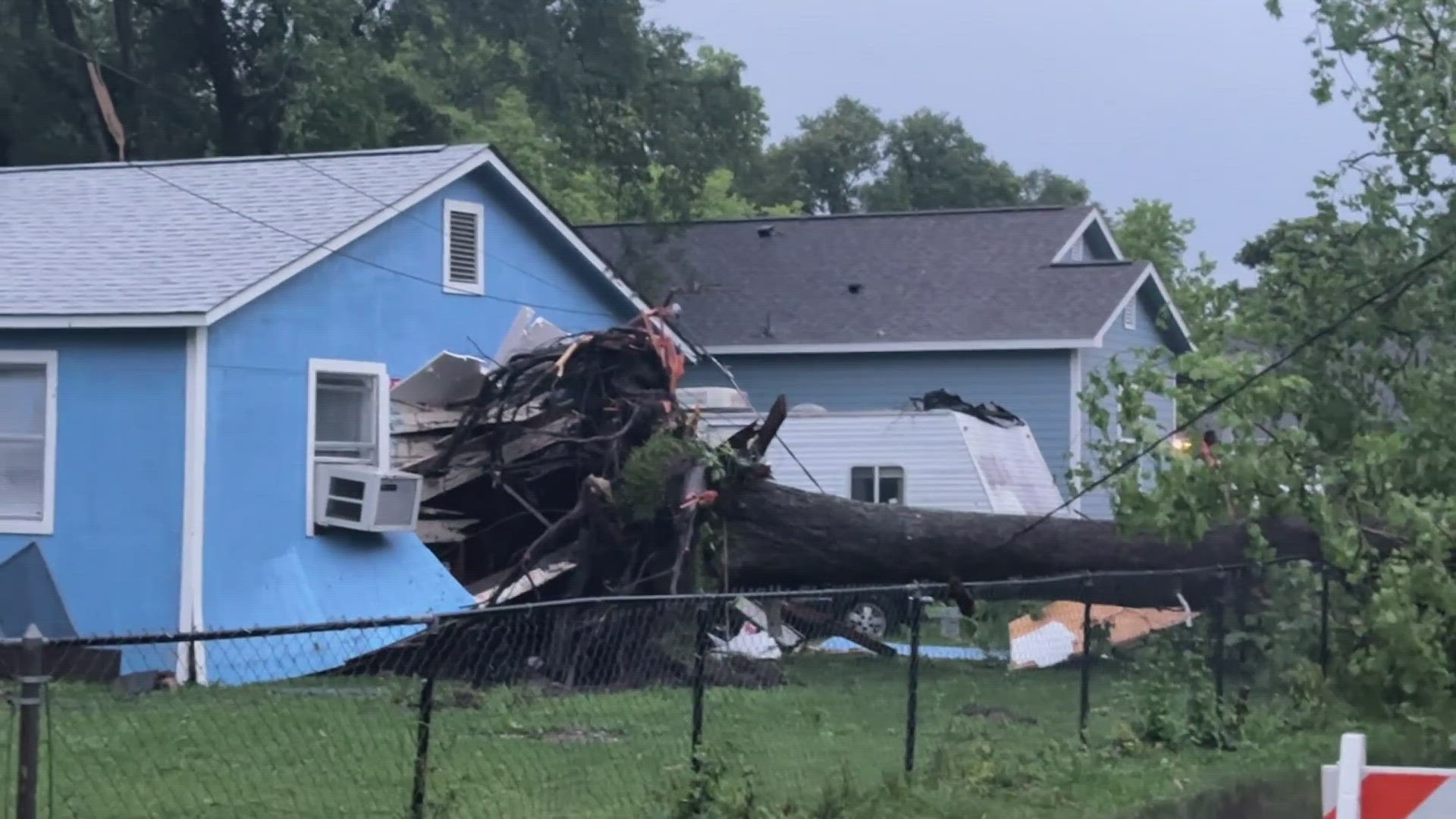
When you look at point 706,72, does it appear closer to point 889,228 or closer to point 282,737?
point 889,228

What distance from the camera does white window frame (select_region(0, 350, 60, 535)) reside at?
1487cm

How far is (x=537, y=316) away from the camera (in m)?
20.0

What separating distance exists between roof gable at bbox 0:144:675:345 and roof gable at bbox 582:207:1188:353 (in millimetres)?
8342

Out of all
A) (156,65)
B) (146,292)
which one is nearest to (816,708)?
(146,292)

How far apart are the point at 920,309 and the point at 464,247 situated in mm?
11086

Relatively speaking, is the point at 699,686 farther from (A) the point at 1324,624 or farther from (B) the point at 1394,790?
(A) the point at 1324,624

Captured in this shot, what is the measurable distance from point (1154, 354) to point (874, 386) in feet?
51.9

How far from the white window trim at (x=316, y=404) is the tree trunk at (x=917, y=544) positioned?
9.87 feet

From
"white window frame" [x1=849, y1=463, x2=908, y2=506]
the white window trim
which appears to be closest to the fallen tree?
the white window trim

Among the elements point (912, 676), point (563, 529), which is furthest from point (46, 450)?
point (912, 676)

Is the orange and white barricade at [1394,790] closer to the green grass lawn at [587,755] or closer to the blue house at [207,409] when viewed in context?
the green grass lawn at [587,755]

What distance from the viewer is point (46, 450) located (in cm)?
1495

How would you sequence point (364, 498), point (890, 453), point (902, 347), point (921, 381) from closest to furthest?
1. point (364, 498)
2. point (890, 453)
3. point (902, 347)
4. point (921, 381)

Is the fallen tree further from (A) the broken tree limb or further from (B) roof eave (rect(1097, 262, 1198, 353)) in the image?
(B) roof eave (rect(1097, 262, 1198, 353))
